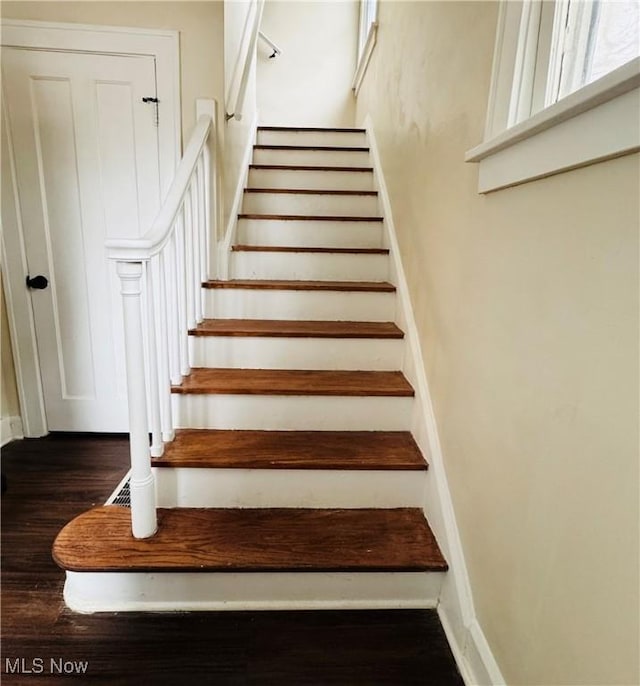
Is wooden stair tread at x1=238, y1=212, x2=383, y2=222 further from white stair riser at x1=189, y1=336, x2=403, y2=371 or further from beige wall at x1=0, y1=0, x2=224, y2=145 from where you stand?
white stair riser at x1=189, y1=336, x2=403, y2=371

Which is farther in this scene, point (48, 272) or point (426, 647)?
point (48, 272)

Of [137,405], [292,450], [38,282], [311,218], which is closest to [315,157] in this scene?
[311,218]

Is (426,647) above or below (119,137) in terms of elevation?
below

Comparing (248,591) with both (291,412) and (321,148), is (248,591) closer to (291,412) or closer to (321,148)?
(291,412)

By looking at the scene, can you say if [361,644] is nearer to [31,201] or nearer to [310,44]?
[31,201]

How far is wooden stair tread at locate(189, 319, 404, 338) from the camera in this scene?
5.78 ft

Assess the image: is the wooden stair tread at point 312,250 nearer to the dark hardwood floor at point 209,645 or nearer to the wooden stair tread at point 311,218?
the wooden stair tread at point 311,218

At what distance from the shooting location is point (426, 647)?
3.85 feet

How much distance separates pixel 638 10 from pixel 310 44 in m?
3.87

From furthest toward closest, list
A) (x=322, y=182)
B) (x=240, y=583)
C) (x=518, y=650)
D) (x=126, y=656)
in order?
(x=322, y=182), (x=240, y=583), (x=126, y=656), (x=518, y=650)

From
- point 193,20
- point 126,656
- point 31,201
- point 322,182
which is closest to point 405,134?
point 322,182

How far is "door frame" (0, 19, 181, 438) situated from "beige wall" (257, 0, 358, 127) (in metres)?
2.09

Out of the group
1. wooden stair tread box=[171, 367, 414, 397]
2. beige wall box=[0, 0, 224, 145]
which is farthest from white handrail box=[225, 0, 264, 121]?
wooden stair tread box=[171, 367, 414, 397]

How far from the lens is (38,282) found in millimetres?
2203
